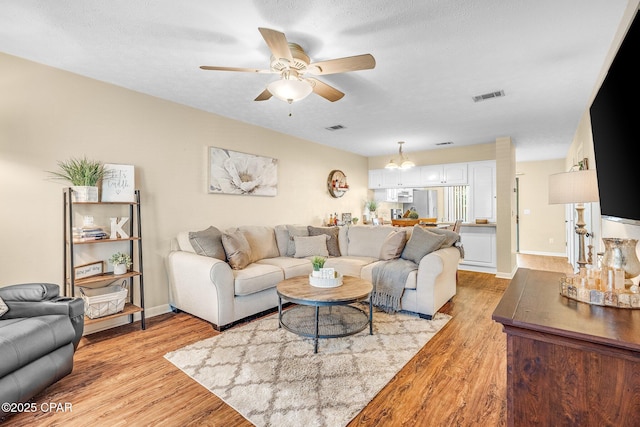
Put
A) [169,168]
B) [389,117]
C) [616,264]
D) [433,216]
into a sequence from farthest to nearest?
[433,216]
[389,117]
[169,168]
[616,264]

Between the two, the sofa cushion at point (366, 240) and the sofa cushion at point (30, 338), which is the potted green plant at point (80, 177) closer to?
the sofa cushion at point (30, 338)

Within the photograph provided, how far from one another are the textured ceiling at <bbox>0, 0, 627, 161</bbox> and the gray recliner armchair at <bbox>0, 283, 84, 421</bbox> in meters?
1.86

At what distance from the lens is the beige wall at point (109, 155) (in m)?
2.53

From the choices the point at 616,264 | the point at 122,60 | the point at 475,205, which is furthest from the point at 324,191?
the point at 616,264

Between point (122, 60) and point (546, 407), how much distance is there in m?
3.52

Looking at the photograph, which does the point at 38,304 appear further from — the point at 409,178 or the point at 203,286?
the point at 409,178

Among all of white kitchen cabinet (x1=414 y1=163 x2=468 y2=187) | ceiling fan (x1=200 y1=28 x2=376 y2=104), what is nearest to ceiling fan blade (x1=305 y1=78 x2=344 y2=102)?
ceiling fan (x1=200 y1=28 x2=376 y2=104)

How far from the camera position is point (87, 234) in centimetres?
272

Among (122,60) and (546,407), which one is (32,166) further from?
(546,407)

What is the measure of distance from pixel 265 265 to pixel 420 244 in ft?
6.12

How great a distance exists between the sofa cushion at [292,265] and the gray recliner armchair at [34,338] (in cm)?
193

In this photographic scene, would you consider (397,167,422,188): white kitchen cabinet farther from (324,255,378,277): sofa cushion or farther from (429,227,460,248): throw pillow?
(324,255,378,277): sofa cushion

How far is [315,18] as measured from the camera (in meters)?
1.97

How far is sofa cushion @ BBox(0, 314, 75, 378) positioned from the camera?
65.1 inches
